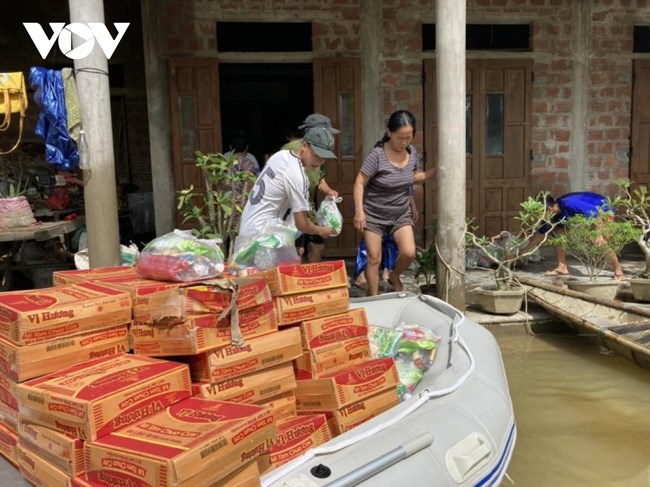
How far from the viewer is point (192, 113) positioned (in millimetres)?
Answer: 6941

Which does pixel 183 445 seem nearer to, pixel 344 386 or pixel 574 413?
pixel 344 386

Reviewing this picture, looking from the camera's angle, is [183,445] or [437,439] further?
[437,439]

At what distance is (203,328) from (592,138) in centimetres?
696

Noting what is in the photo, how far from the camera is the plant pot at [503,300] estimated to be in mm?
4980

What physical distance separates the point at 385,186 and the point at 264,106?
24.8 feet

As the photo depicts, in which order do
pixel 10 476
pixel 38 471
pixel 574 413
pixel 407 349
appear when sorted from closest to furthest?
1. pixel 38 471
2. pixel 10 476
3. pixel 407 349
4. pixel 574 413

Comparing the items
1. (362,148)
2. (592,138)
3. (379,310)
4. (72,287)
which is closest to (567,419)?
(379,310)

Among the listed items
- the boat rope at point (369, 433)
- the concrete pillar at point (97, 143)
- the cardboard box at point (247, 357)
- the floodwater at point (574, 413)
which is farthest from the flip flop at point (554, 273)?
the cardboard box at point (247, 357)

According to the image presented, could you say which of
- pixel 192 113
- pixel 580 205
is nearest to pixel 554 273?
pixel 580 205

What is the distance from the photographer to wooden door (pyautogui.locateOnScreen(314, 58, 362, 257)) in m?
7.04

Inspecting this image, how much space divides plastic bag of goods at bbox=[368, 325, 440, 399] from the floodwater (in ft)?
2.22

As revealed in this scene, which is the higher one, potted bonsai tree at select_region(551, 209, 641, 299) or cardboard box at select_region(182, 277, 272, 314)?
cardboard box at select_region(182, 277, 272, 314)

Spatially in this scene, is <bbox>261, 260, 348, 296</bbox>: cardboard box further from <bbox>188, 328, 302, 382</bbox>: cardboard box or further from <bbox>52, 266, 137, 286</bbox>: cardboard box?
<bbox>52, 266, 137, 286</bbox>: cardboard box

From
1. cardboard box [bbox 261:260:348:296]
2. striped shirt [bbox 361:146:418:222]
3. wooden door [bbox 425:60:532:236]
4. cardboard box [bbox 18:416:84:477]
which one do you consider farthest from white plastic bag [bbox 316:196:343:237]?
wooden door [bbox 425:60:532:236]
